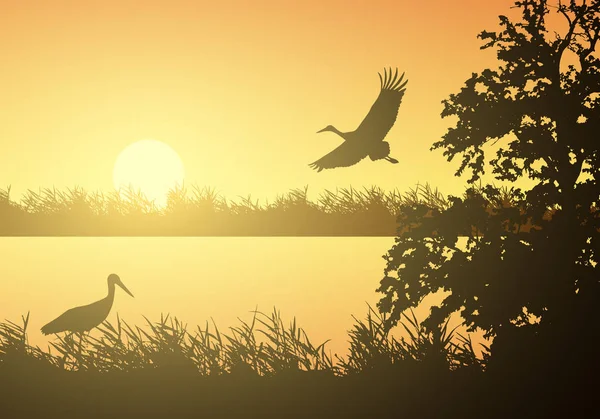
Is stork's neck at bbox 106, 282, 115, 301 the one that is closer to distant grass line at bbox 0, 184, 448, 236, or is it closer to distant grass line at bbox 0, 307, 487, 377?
distant grass line at bbox 0, 307, 487, 377

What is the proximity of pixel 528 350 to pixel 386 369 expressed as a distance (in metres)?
1.74

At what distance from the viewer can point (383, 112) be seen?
1338cm

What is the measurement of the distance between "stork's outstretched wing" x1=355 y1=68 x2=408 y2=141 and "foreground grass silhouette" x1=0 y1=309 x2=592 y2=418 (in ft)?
10.6

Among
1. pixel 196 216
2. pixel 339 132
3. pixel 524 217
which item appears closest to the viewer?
pixel 524 217

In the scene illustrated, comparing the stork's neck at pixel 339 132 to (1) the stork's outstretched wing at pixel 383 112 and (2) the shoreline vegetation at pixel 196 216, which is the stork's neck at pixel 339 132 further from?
(2) the shoreline vegetation at pixel 196 216

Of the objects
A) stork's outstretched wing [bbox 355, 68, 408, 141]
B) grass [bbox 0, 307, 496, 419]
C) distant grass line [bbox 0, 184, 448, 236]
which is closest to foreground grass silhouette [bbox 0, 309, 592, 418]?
grass [bbox 0, 307, 496, 419]

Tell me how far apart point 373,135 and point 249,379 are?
14.7 feet

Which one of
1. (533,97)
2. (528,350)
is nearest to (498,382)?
(528,350)

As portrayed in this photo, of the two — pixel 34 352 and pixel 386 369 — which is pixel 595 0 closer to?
pixel 386 369

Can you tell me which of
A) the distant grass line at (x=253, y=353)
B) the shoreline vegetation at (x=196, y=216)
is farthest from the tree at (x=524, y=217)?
the shoreline vegetation at (x=196, y=216)

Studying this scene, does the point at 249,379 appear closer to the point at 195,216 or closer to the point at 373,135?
the point at 373,135

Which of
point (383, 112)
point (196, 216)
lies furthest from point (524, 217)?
point (196, 216)

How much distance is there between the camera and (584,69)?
35.8 ft

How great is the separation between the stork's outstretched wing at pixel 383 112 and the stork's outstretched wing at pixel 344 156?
222 millimetres
